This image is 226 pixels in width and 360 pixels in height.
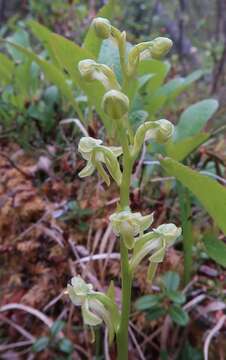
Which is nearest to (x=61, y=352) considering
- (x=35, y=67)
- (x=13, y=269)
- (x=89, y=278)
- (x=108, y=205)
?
(x=89, y=278)

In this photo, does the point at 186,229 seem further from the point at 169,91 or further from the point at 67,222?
the point at 169,91

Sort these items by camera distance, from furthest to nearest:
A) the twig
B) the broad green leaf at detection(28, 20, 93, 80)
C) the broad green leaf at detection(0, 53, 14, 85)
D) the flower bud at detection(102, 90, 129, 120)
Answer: the broad green leaf at detection(0, 53, 14, 85) < the broad green leaf at detection(28, 20, 93, 80) < the twig < the flower bud at detection(102, 90, 129, 120)

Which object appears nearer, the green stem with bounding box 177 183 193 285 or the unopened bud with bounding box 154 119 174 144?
the unopened bud with bounding box 154 119 174 144

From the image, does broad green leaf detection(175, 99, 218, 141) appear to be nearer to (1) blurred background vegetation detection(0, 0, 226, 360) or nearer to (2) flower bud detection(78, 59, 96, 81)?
(1) blurred background vegetation detection(0, 0, 226, 360)

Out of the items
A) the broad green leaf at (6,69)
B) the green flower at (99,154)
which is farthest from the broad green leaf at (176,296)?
the broad green leaf at (6,69)

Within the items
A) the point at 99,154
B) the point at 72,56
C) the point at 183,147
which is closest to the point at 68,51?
the point at 72,56

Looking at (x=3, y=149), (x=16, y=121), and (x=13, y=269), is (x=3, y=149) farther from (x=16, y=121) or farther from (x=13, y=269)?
(x=13, y=269)

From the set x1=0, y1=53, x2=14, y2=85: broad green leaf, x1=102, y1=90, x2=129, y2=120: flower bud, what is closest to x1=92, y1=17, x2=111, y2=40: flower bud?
x1=102, y1=90, x2=129, y2=120: flower bud
